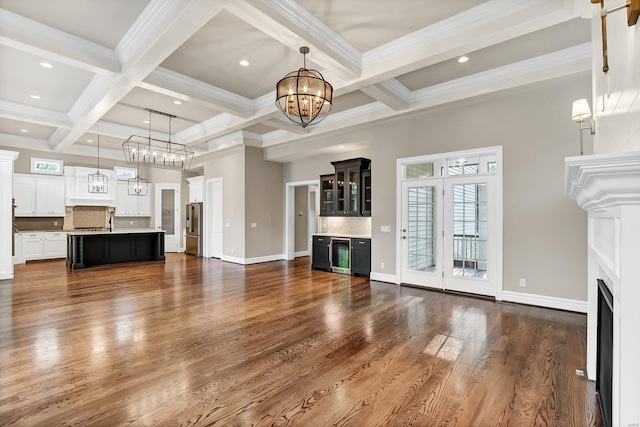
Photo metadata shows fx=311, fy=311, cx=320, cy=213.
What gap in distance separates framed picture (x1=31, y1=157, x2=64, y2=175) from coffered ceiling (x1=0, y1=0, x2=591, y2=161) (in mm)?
3424

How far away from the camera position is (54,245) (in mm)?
8969

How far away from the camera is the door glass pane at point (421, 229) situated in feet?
18.2

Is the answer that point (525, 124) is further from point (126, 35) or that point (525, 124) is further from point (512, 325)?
point (126, 35)

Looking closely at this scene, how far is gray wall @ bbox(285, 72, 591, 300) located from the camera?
4.22 m

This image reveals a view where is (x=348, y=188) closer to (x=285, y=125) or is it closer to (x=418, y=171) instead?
(x=418, y=171)

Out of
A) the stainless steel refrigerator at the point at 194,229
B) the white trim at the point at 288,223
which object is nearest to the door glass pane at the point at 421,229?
the white trim at the point at 288,223

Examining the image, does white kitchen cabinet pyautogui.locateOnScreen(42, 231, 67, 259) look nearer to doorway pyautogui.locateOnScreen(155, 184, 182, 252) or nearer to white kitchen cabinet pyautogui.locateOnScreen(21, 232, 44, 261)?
white kitchen cabinet pyautogui.locateOnScreen(21, 232, 44, 261)

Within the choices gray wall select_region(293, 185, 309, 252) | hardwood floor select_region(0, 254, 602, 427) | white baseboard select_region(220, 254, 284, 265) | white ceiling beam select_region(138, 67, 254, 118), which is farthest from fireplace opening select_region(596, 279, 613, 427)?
gray wall select_region(293, 185, 309, 252)

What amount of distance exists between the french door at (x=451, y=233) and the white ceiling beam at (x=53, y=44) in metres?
5.04

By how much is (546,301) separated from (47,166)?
12.5 meters

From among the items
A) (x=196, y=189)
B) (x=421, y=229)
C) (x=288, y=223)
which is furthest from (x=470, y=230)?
(x=196, y=189)

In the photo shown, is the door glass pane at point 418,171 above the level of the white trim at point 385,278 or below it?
above

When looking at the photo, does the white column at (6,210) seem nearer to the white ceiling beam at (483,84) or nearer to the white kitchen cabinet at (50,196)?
the white kitchen cabinet at (50,196)

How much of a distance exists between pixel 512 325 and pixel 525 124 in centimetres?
287
